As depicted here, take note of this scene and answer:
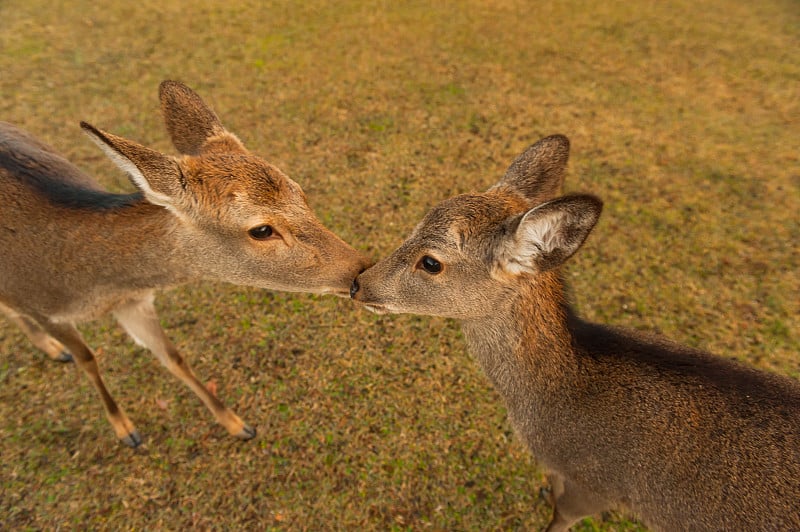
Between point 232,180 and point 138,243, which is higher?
point 232,180

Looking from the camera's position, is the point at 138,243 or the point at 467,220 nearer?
the point at 467,220

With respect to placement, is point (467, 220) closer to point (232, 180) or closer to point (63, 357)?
point (232, 180)

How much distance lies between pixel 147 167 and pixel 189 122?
0.74 meters

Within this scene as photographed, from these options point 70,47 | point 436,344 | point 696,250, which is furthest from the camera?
point 70,47

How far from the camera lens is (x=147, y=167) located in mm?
2291

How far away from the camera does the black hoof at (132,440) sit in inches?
138

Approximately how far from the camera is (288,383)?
12.7 ft

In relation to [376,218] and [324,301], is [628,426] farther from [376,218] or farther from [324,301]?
[376,218]

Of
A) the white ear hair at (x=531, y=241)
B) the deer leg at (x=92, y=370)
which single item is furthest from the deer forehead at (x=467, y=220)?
the deer leg at (x=92, y=370)

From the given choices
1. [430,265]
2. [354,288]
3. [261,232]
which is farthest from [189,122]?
[430,265]

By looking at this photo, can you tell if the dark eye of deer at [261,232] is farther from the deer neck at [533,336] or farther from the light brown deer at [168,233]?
the deer neck at [533,336]

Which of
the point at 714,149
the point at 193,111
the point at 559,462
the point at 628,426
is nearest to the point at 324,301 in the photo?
the point at 193,111

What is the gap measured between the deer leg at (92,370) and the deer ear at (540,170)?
2.90 metres

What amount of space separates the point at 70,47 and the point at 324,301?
6.19 meters
